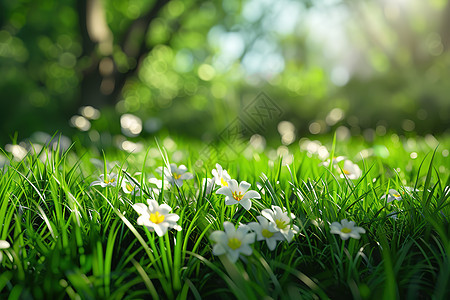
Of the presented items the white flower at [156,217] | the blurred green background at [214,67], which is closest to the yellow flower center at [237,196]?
the white flower at [156,217]

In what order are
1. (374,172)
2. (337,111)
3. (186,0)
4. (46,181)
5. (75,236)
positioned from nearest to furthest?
(75,236) < (46,181) < (374,172) < (337,111) < (186,0)

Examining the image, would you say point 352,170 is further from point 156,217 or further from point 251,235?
point 156,217

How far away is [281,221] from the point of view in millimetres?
1145

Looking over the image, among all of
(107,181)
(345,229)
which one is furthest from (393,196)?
(107,181)

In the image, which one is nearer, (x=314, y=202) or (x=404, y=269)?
(x=404, y=269)

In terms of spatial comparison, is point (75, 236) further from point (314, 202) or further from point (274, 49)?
point (274, 49)

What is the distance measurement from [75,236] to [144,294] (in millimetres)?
254

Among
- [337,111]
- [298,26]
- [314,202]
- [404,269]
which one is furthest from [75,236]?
[298,26]

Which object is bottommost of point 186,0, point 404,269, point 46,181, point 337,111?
point 404,269

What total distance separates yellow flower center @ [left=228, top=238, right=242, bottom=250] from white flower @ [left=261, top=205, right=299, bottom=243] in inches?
4.9

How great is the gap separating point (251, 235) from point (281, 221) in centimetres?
14

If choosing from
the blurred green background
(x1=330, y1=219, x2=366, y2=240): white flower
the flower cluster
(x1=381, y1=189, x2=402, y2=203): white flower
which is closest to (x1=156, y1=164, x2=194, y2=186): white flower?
the flower cluster

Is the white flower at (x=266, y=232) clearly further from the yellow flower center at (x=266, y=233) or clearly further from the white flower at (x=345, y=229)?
the white flower at (x=345, y=229)

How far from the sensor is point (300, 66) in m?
17.4
